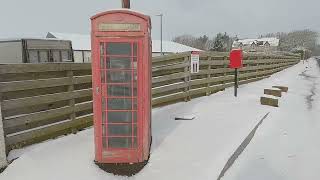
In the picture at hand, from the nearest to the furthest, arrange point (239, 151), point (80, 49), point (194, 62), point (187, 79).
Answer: point (239, 151) → point (194, 62) → point (187, 79) → point (80, 49)

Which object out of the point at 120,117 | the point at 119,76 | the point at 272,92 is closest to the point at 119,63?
the point at 119,76

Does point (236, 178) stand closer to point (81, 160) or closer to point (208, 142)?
point (208, 142)

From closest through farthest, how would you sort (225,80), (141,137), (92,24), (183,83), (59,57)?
(92,24), (141,137), (183,83), (225,80), (59,57)

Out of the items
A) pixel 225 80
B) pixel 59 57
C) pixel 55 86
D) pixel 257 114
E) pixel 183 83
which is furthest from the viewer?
pixel 59 57

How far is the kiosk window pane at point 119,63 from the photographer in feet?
15.4

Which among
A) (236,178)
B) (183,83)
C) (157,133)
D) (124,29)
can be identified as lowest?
(236,178)

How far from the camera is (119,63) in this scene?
185 inches

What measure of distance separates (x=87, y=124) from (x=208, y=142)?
8.30 feet

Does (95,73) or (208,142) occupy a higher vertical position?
(95,73)

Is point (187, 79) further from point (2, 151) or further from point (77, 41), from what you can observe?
point (77, 41)

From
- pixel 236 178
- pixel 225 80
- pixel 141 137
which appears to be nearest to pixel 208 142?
Answer: pixel 236 178

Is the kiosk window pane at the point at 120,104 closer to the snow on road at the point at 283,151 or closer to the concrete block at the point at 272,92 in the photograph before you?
the snow on road at the point at 283,151

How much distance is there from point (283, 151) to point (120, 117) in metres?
3.52

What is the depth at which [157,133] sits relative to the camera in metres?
6.23
